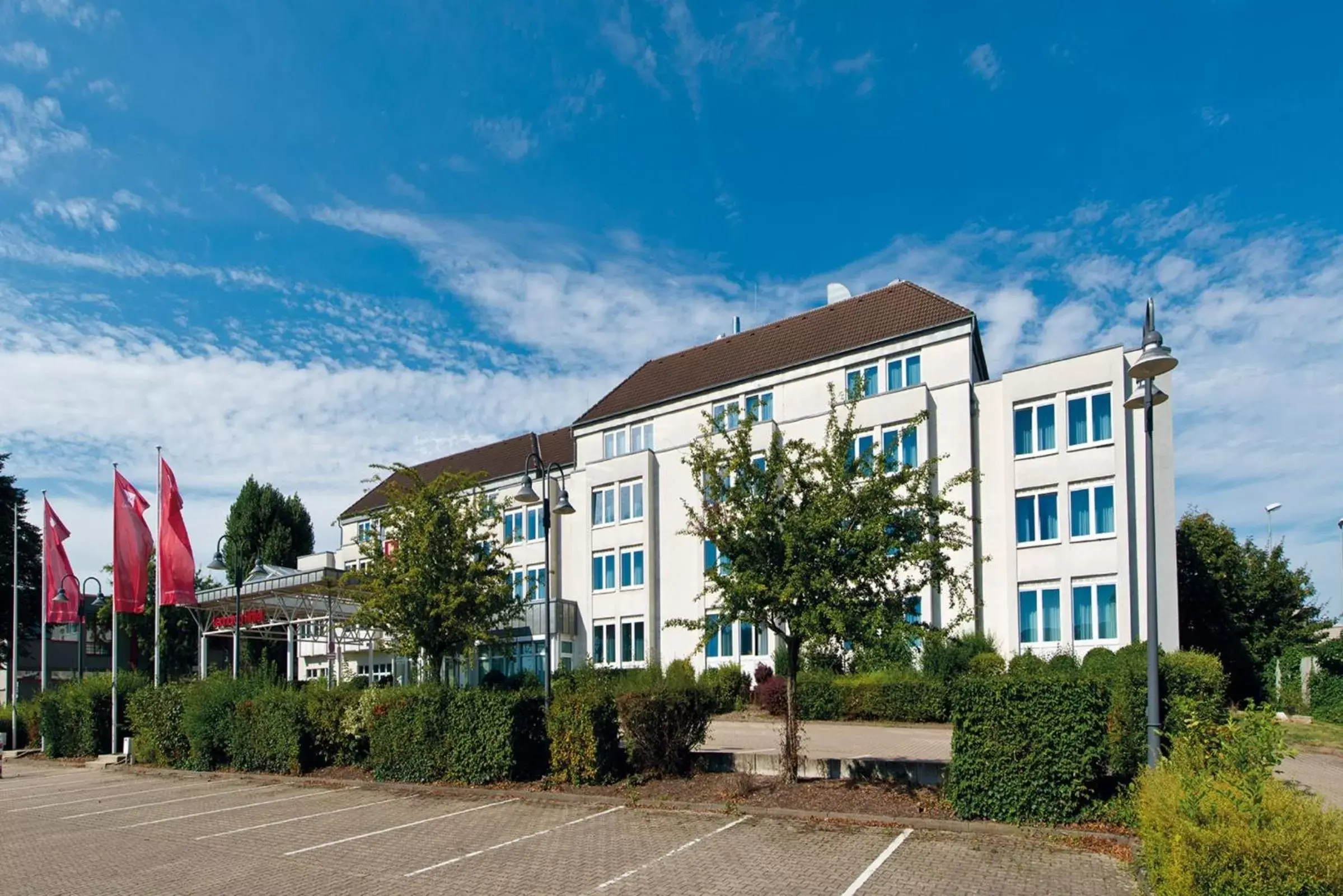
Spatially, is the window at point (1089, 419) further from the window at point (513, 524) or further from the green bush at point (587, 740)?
the window at point (513, 524)

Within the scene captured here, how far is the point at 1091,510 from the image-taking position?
30359 millimetres

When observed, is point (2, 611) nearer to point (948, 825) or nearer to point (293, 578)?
point (293, 578)

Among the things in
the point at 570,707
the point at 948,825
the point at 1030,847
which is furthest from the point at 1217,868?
the point at 570,707

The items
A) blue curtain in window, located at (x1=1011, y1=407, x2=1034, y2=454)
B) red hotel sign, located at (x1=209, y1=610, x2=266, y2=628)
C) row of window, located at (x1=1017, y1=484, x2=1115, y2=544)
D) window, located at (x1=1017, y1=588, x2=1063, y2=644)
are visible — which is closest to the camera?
row of window, located at (x1=1017, y1=484, x2=1115, y2=544)

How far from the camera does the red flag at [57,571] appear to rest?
33000mm

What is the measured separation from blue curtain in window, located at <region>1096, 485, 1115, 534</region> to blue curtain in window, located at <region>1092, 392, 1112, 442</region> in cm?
151

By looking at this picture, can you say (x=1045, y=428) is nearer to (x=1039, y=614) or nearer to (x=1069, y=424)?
(x=1069, y=424)

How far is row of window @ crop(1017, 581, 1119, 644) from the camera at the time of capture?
1164 inches

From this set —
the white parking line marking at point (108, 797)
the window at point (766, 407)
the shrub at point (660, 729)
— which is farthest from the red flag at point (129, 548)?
the window at point (766, 407)

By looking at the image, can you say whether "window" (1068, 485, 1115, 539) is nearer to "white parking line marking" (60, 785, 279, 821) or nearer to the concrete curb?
the concrete curb

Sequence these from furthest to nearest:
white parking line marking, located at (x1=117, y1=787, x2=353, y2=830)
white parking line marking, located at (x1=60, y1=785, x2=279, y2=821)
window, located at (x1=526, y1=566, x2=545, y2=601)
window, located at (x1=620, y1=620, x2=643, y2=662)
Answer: window, located at (x1=620, y1=620, x2=643, y2=662) → window, located at (x1=526, y1=566, x2=545, y2=601) → white parking line marking, located at (x1=60, y1=785, x2=279, y2=821) → white parking line marking, located at (x1=117, y1=787, x2=353, y2=830)

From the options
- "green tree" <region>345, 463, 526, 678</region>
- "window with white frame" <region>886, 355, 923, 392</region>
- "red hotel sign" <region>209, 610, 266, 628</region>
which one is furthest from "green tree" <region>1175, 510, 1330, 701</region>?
Result: "red hotel sign" <region>209, 610, 266, 628</region>

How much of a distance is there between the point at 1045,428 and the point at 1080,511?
9.35 ft

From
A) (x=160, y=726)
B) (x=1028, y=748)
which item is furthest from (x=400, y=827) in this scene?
(x=160, y=726)
